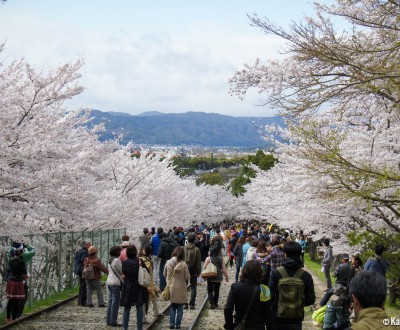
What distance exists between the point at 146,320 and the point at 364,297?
28.7ft

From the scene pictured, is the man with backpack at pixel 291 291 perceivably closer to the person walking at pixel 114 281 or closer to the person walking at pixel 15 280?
the person walking at pixel 114 281

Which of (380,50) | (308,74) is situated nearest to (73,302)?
(308,74)

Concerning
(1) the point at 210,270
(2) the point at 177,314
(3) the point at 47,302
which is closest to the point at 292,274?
(2) the point at 177,314

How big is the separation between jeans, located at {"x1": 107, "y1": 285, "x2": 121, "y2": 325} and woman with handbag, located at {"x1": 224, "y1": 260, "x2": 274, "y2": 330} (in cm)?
504

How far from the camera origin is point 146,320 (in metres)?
12.0

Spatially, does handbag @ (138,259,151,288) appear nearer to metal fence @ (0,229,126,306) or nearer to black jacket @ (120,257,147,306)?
black jacket @ (120,257,147,306)

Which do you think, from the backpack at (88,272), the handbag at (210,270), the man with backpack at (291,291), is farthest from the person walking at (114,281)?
the man with backpack at (291,291)

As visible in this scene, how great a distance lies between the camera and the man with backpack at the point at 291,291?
6758 mm

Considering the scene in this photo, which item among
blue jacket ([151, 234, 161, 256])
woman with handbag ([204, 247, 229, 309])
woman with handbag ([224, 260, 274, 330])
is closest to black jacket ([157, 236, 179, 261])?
woman with handbag ([204, 247, 229, 309])

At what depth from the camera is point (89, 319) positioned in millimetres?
12305

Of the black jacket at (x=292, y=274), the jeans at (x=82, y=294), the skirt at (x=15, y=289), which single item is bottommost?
the jeans at (x=82, y=294)

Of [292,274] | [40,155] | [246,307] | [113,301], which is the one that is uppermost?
[40,155]

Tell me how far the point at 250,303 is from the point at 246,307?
0.07 m

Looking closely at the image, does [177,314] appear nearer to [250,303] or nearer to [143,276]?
[143,276]
